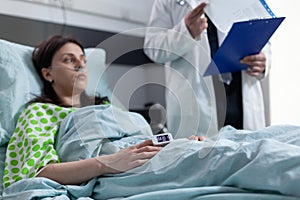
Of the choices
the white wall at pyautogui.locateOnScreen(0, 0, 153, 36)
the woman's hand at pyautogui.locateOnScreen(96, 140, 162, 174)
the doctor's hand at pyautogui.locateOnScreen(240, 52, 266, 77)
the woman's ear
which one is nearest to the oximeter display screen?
the woman's hand at pyautogui.locateOnScreen(96, 140, 162, 174)

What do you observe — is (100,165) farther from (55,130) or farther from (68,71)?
(68,71)

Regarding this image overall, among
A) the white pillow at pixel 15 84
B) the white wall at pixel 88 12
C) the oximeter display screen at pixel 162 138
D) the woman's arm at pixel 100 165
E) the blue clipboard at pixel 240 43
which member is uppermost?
the white wall at pixel 88 12

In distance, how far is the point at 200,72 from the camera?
1924 millimetres

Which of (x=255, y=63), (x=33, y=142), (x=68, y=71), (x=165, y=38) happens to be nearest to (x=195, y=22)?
(x=165, y=38)

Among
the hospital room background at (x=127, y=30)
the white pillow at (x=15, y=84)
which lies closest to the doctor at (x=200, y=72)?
the hospital room background at (x=127, y=30)

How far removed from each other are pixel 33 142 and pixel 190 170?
0.55 metres

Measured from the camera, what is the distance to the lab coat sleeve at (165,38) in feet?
5.97

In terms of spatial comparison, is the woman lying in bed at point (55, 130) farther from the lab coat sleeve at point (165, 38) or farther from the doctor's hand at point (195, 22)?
the doctor's hand at point (195, 22)

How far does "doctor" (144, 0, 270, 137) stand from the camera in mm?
1777

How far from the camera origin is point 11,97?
5.00 feet

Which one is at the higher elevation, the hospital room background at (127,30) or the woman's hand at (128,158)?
the hospital room background at (127,30)

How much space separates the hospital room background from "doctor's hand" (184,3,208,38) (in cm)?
23

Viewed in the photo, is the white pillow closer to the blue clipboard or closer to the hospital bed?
the hospital bed

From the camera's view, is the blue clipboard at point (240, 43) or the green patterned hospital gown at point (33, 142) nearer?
the green patterned hospital gown at point (33, 142)
